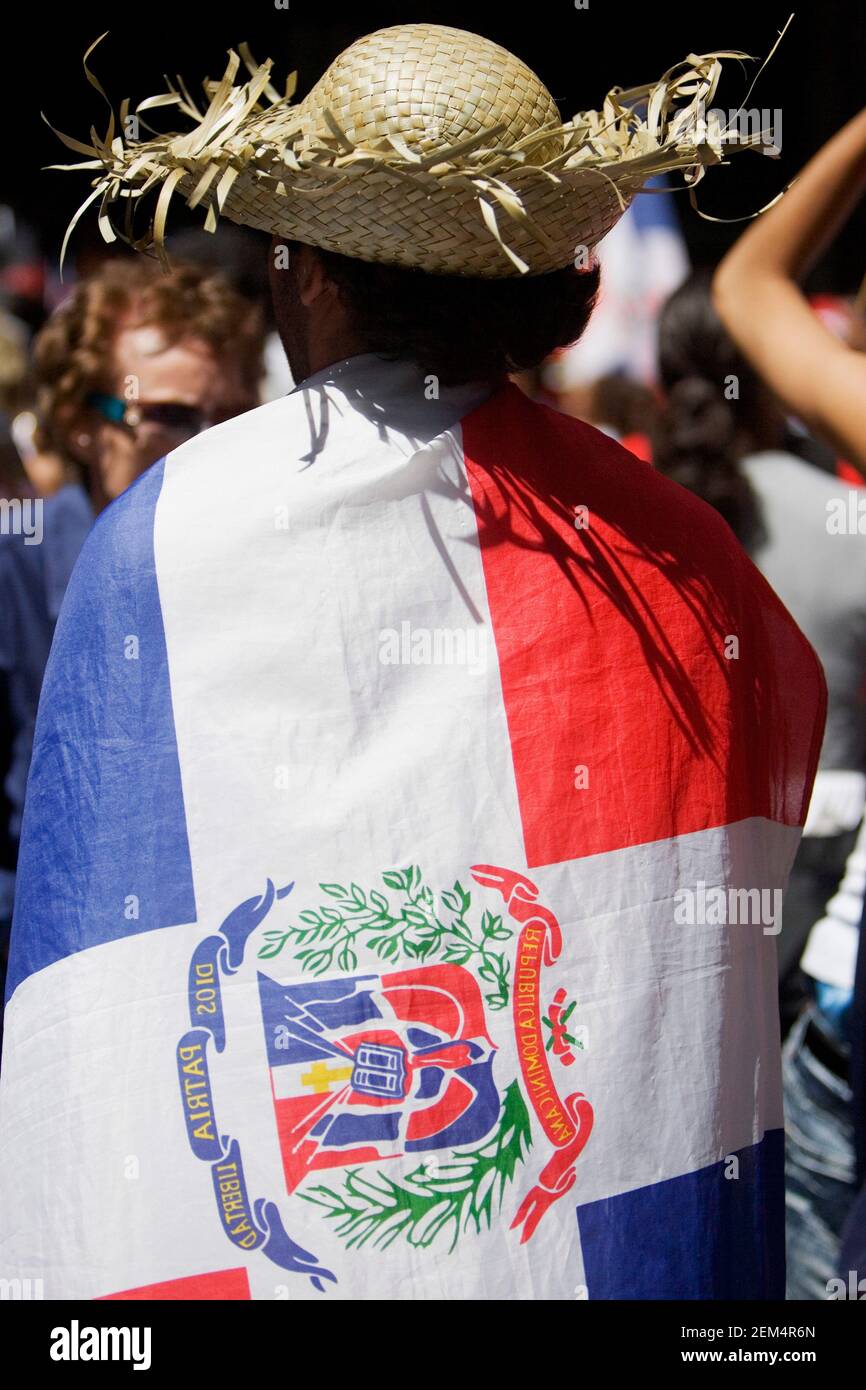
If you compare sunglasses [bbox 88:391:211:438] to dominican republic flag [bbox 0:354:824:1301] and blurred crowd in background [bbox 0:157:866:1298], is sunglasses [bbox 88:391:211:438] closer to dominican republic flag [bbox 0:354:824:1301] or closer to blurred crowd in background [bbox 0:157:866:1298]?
blurred crowd in background [bbox 0:157:866:1298]

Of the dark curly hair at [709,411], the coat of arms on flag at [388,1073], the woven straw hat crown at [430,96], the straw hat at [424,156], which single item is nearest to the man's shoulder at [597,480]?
the straw hat at [424,156]

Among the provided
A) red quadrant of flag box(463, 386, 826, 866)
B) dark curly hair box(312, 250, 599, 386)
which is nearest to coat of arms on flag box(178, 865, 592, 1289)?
red quadrant of flag box(463, 386, 826, 866)

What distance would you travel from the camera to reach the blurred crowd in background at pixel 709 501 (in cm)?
303

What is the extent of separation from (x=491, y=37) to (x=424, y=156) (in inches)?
148

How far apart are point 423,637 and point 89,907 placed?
1.60ft

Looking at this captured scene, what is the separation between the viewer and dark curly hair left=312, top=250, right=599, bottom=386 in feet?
5.81

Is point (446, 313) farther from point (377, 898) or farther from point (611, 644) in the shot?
point (377, 898)

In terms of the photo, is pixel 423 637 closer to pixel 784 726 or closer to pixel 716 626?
pixel 716 626

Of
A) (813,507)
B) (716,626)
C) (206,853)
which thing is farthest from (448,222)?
(813,507)

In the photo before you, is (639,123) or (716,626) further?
(716,626)

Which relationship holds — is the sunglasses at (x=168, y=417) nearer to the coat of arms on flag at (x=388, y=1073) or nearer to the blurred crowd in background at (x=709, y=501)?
the blurred crowd in background at (x=709, y=501)

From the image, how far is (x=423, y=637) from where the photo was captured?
1711 mm

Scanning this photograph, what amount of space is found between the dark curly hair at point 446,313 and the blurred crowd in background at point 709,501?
104 centimetres
